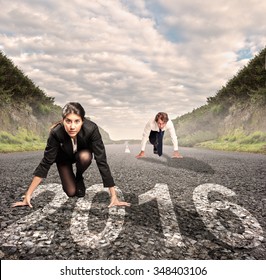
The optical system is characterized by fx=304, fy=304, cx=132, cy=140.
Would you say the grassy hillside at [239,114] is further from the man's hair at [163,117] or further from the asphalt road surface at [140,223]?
the asphalt road surface at [140,223]

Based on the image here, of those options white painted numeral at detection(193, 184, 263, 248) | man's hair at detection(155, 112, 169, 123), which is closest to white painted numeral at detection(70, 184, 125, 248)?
white painted numeral at detection(193, 184, 263, 248)

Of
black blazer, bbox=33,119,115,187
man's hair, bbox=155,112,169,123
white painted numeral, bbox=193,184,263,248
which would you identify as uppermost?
man's hair, bbox=155,112,169,123

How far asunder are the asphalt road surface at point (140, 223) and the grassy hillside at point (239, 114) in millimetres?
12906

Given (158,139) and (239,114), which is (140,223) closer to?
(158,139)

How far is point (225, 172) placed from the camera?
8438mm

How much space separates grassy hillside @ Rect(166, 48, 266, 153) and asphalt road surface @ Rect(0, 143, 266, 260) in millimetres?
12906

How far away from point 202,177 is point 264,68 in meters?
20.3

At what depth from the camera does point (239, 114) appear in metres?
28.4

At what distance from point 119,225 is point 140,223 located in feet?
0.96

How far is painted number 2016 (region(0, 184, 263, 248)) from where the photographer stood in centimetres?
335

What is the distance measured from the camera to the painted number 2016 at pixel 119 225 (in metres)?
3.35

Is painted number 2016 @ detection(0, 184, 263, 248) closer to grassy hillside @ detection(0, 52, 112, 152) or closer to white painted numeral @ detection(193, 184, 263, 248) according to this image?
white painted numeral @ detection(193, 184, 263, 248)

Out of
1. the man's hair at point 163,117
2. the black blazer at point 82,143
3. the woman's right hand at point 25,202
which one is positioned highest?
the man's hair at point 163,117

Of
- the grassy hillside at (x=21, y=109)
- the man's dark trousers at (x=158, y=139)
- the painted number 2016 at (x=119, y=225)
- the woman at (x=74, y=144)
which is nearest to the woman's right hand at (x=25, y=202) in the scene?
the woman at (x=74, y=144)
